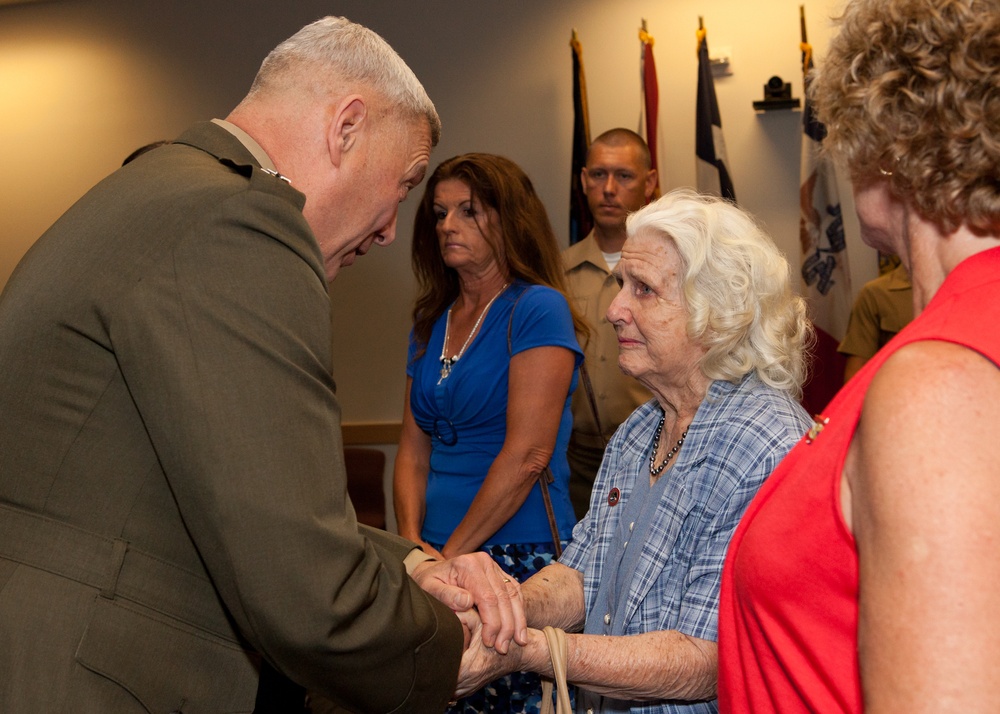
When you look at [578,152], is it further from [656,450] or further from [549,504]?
[656,450]

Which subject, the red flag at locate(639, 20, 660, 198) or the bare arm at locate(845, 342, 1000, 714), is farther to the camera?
the red flag at locate(639, 20, 660, 198)

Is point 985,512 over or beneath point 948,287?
beneath

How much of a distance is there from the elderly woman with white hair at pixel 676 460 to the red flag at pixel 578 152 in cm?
265

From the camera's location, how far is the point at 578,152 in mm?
4762

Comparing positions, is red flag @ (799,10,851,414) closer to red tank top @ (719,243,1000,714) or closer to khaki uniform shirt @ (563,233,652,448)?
khaki uniform shirt @ (563,233,652,448)

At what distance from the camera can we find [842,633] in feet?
3.06

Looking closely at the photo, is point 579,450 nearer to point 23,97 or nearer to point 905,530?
point 905,530

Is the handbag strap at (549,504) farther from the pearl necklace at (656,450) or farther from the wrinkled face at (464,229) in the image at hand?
the pearl necklace at (656,450)

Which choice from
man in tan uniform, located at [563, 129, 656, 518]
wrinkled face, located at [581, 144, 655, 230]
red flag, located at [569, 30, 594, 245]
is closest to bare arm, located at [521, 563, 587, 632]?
man in tan uniform, located at [563, 129, 656, 518]

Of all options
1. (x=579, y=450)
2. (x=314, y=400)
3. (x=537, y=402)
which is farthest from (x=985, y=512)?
(x=579, y=450)

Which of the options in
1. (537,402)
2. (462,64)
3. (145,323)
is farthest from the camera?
(462,64)

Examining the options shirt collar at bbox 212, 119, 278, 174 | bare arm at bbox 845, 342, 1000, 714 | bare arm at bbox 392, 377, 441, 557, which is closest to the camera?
bare arm at bbox 845, 342, 1000, 714

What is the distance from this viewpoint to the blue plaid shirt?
160 centimetres

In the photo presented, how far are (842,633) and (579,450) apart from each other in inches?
97.0
